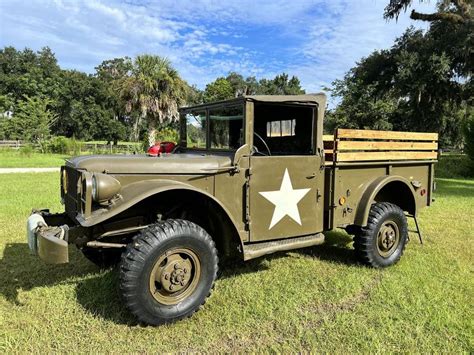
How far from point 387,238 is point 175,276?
264 cm

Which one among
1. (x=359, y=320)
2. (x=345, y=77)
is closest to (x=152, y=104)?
(x=345, y=77)

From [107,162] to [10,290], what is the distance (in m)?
1.71

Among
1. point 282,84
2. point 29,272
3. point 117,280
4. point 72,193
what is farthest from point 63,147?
point 282,84

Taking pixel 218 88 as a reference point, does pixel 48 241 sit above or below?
below

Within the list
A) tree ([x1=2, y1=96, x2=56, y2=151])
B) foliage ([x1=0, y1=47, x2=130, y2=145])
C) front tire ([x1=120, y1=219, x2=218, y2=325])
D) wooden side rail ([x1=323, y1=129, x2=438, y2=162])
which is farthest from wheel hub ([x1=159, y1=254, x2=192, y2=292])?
foliage ([x1=0, y1=47, x2=130, y2=145])

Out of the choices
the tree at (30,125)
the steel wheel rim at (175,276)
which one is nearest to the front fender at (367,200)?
the steel wheel rim at (175,276)

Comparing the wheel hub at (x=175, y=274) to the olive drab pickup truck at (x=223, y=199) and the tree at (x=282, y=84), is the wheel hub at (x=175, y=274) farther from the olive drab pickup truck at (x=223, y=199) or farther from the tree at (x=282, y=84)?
the tree at (x=282, y=84)

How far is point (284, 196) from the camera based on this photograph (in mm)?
3934

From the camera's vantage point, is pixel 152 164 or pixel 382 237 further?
pixel 382 237

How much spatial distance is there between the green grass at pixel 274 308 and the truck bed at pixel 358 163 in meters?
0.73

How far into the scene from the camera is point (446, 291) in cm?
396

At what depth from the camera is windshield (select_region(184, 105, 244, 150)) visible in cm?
383

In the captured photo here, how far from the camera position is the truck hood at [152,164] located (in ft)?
10.8

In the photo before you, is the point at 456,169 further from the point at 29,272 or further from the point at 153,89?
the point at 29,272
